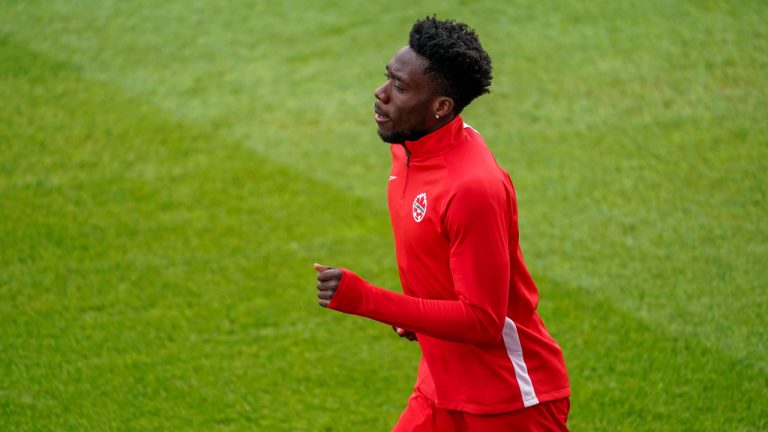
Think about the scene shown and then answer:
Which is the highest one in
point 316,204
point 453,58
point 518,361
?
point 453,58

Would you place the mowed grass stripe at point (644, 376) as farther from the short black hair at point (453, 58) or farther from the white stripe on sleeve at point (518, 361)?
the short black hair at point (453, 58)

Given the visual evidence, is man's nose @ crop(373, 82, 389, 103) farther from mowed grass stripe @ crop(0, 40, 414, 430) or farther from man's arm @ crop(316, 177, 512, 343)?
mowed grass stripe @ crop(0, 40, 414, 430)

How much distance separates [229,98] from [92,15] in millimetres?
2085

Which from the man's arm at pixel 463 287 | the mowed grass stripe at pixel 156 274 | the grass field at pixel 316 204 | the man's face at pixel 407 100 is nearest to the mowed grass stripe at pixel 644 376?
the grass field at pixel 316 204

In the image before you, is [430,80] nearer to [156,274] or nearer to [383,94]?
[383,94]

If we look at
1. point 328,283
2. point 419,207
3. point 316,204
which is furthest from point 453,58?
point 316,204

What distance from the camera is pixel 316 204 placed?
7.13 m

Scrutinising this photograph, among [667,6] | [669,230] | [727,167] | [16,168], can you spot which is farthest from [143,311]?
[667,6]

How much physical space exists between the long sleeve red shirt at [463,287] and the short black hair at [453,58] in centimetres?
12

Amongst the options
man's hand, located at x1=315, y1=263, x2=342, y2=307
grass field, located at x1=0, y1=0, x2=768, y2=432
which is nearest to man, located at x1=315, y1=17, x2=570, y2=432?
man's hand, located at x1=315, y1=263, x2=342, y2=307

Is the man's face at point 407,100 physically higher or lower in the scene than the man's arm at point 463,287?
higher

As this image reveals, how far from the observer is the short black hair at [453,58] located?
3.37 m

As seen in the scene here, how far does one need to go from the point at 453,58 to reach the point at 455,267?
0.73 meters

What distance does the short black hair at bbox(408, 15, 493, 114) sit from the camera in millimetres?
3371
